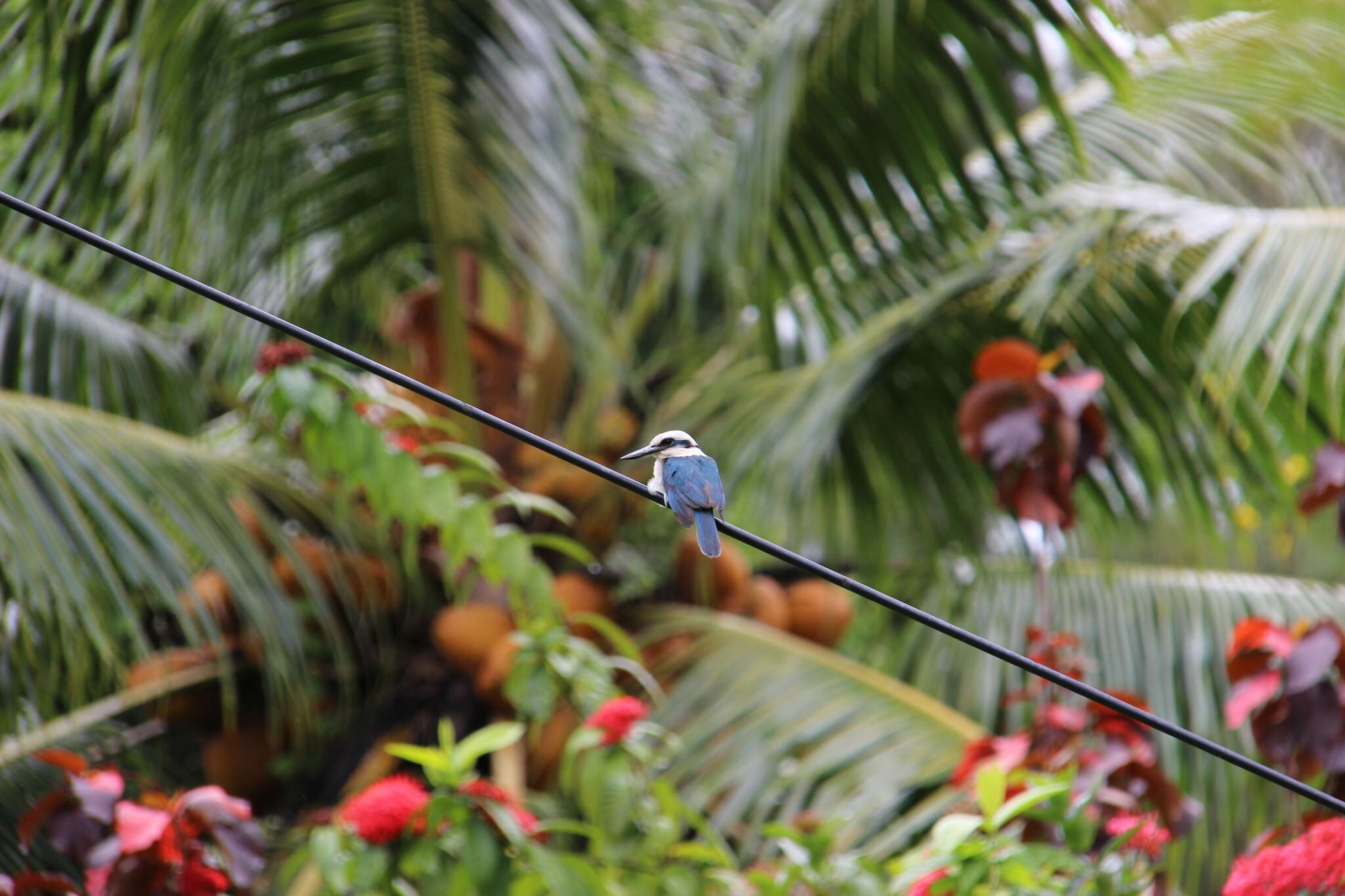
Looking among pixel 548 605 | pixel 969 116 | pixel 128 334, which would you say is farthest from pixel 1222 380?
pixel 128 334

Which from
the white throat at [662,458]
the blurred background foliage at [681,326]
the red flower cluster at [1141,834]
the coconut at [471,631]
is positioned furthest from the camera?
the coconut at [471,631]

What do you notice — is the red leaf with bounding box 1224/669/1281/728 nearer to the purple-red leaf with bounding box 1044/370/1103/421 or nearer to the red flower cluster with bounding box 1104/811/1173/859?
the red flower cluster with bounding box 1104/811/1173/859

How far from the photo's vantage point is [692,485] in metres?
3.01

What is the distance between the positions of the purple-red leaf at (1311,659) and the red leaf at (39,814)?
2.42 m

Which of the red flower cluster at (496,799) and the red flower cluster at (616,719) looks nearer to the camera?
the red flower cluster at (496,799)

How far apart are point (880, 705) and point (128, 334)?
253 cm

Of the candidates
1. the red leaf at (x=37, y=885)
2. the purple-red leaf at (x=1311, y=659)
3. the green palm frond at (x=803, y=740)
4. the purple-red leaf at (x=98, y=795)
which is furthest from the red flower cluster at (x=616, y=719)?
the purple-red leaf at (x=1311, y=659)

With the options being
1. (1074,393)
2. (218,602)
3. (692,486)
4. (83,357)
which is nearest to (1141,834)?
(1074,393)

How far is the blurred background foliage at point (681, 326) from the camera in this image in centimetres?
389

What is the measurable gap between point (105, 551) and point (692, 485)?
1.67 metres

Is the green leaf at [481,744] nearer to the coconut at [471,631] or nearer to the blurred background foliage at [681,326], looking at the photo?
the blurred background foliage at [681,326]

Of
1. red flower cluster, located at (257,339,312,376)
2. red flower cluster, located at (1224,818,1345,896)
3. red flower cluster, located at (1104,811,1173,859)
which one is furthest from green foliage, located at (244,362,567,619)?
red flower cluster, located at (1224,818,1345,896)

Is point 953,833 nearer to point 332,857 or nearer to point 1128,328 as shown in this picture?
point 332,857

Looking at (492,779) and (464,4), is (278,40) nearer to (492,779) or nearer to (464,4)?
(464,4)
